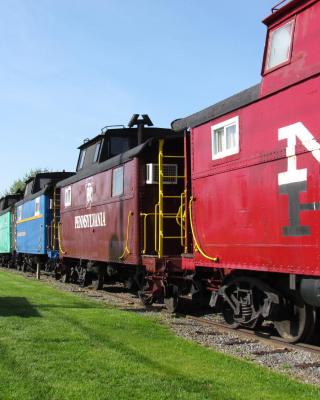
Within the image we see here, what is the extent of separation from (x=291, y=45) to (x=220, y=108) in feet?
5.22

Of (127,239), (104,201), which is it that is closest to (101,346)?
(127,239)

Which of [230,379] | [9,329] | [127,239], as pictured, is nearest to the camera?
[230,379]

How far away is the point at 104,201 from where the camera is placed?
12727mm

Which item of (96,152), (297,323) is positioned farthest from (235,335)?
(96,152)

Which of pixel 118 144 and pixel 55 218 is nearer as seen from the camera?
pixel 118 144

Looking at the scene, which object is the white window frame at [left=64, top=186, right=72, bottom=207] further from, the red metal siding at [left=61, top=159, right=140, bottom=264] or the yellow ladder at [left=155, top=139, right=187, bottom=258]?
the yellow ladder at [left=155, top=139, right=187, bottom=258]

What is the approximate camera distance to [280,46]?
6.84m

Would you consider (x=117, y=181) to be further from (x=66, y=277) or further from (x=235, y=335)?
(x=66, y=277)

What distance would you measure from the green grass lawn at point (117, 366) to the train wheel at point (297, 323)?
52.1 inches

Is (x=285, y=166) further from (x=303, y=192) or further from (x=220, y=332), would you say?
(x=220, y=332)

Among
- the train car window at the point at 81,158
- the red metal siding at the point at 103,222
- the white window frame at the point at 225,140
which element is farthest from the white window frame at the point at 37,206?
the white window frame at the point at 225,140

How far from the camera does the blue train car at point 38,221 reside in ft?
Result: 62.4

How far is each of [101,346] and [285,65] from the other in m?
4.27

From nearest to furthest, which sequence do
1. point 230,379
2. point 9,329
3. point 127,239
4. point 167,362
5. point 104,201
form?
1. point 230,379
2. point 167,362
3. point 9,329
4. point 127,239
5. point 104,201
